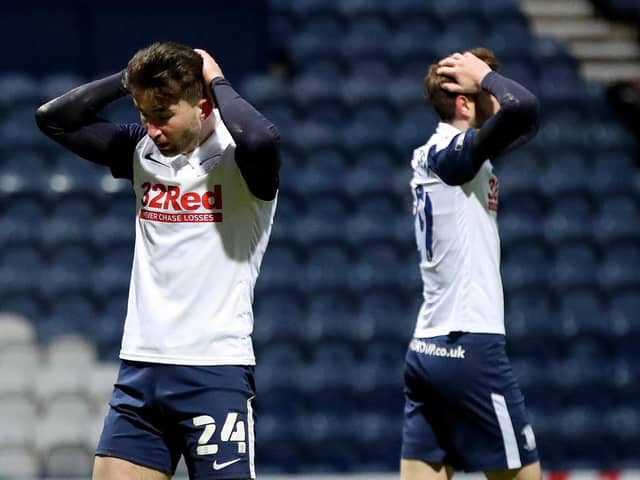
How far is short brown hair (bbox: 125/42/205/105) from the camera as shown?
3072 mm

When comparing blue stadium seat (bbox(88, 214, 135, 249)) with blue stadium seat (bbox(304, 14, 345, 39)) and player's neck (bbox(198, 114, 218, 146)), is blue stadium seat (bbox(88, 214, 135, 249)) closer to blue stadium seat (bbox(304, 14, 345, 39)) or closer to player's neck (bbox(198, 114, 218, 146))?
blue stadium seat (bbox(304, 14, 345, 39))

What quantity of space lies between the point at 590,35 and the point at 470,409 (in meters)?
6.28

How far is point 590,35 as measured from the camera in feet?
31.1

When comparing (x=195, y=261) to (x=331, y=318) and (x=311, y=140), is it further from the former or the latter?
(x=311, y=140)

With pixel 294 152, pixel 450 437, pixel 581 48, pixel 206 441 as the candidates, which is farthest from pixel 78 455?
pixel 581 48

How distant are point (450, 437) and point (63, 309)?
4191 mm

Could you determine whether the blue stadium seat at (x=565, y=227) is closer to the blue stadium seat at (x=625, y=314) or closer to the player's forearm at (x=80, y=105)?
the blue stadium seat at (x=625, y=314)

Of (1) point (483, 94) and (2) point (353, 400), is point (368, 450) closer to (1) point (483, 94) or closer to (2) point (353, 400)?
(2) point (353, 400)

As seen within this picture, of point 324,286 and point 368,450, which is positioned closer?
point 368,450

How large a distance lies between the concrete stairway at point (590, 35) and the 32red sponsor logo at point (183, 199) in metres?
6.43

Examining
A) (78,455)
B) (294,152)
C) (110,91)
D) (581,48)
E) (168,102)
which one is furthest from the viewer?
(581,48)

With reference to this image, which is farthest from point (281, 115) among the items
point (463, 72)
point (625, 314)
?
point (463, 72)

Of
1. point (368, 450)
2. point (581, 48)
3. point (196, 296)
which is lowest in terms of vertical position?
point (368, 450)

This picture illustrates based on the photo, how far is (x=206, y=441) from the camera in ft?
10.2
